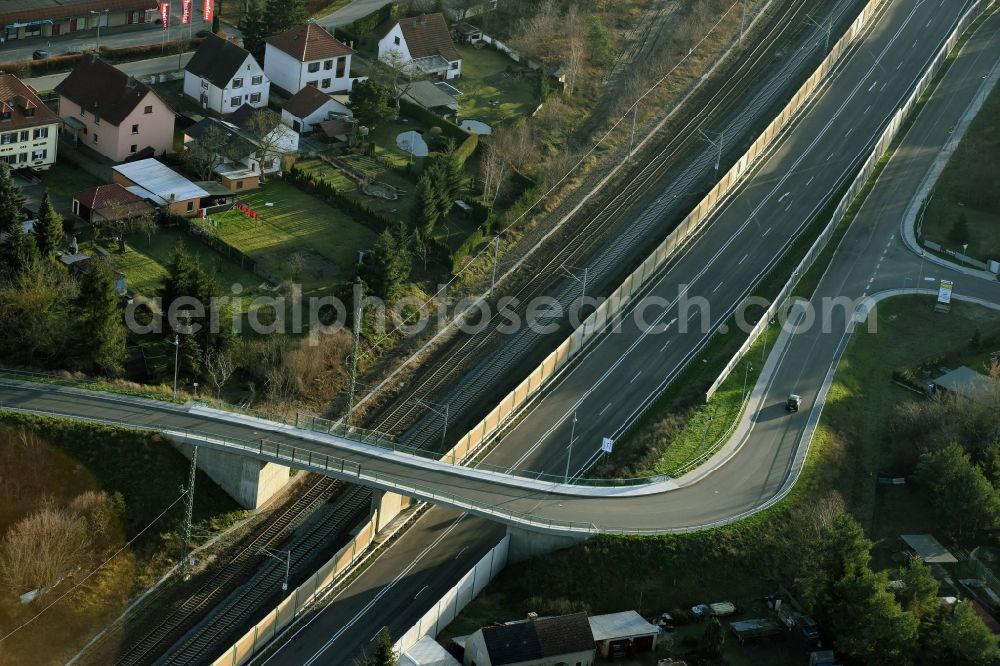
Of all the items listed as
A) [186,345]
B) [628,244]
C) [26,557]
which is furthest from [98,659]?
[628,244]

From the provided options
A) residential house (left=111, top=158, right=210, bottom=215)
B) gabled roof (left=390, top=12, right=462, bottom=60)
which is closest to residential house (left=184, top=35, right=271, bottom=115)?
residential house (left=111, top=158, right=210, bottom=215)

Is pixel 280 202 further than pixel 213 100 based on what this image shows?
No

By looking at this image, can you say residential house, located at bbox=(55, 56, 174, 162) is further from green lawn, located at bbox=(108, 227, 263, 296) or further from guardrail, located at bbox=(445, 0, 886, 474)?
guardrail, located at bbox=(445, 0, 886, 474)

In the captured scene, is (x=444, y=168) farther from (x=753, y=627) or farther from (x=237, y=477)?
(x=753, y=627)

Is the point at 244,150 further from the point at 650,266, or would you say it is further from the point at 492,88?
the point at 650,266

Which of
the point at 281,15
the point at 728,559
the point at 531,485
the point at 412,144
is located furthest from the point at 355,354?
the point at 281,15

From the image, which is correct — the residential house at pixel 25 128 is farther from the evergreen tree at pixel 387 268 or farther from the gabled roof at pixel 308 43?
the evergreen tree at pixel 387 268
